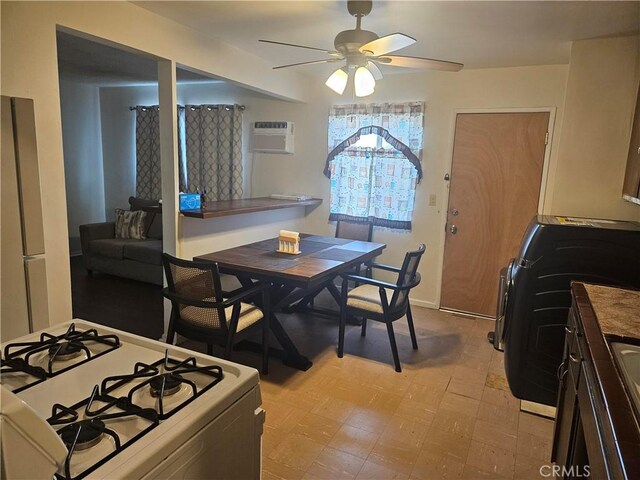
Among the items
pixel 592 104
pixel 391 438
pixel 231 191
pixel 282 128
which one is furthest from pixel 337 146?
pixel 391 438

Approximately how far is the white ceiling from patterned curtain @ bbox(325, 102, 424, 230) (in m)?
0.87

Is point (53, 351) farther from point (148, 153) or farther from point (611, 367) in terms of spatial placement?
point (148, 153)

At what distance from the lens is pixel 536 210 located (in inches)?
148

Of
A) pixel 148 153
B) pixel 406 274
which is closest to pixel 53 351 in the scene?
pixel 406 274

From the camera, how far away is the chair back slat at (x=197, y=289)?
243cm

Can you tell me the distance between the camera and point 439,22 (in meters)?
2.64

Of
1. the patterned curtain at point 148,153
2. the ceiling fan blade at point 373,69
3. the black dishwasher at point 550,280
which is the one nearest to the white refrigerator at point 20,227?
the ceiling fan blade at point 373,69

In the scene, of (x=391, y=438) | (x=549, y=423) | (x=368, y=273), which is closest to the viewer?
(x=391, y=438)

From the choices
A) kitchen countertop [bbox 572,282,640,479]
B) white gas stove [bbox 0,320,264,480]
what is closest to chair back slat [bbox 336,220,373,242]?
kitchen countertop [bbox 572,282,640,479]

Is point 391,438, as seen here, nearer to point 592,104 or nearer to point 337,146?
point 592,104

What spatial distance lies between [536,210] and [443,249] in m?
0.90

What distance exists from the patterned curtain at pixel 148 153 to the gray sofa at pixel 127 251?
43cm

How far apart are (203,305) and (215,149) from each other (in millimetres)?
2967

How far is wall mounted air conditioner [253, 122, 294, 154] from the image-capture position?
4645mm
